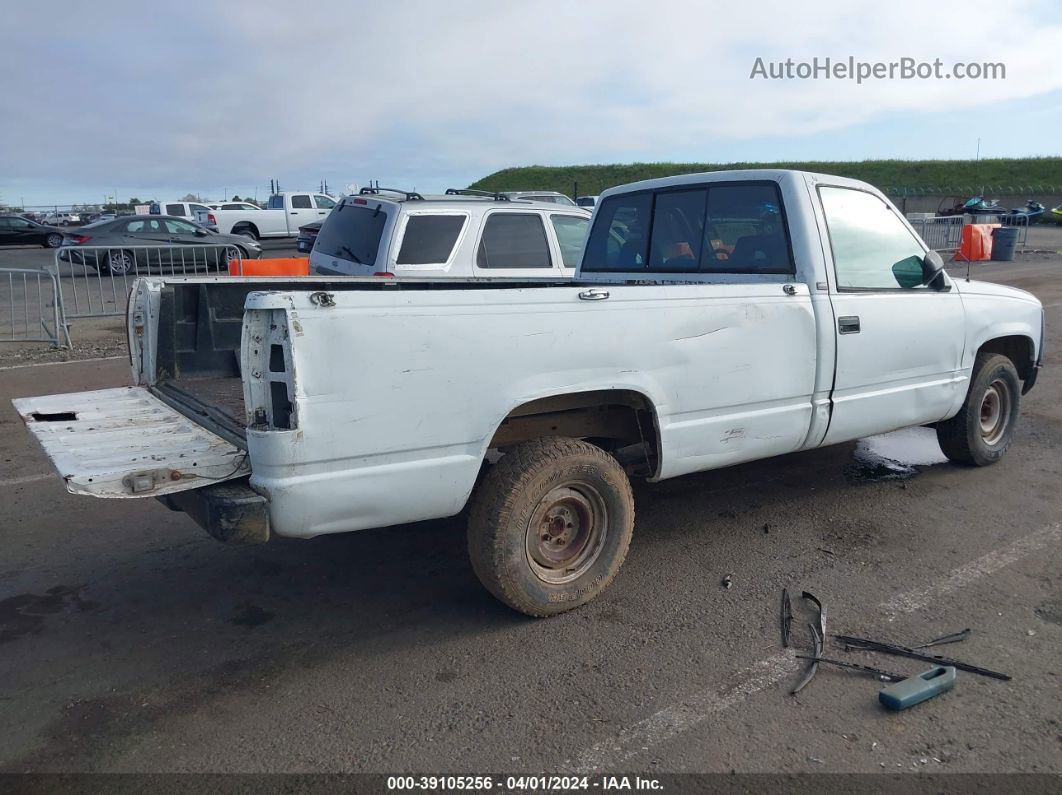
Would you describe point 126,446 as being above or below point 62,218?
below

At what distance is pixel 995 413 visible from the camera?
625cm

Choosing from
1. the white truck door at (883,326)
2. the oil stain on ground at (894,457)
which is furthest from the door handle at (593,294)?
the oil stain on ground at (894,457)

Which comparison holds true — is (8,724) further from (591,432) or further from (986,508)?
(986,508)

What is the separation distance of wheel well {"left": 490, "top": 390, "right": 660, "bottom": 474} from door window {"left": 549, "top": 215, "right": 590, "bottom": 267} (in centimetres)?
444

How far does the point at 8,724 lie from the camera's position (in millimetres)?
3186

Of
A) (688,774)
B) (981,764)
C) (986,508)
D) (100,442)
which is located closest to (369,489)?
(100,442)

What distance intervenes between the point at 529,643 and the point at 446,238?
4.94 metres

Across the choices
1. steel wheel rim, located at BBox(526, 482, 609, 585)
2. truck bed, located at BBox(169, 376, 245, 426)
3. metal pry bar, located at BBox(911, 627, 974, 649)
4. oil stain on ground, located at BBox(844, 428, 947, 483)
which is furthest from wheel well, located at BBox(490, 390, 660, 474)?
oil stain on ground, located at BBox(844, 428, 947, 483)

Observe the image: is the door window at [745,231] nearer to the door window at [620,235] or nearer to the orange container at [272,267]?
the door window at [620,235]

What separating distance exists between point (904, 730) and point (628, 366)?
176 centimetres

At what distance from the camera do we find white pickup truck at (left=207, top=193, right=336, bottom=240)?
101ft

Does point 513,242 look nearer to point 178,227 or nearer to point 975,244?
point 178,227

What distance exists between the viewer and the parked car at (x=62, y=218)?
47.1 m

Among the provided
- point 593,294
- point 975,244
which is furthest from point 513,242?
point 975,244
